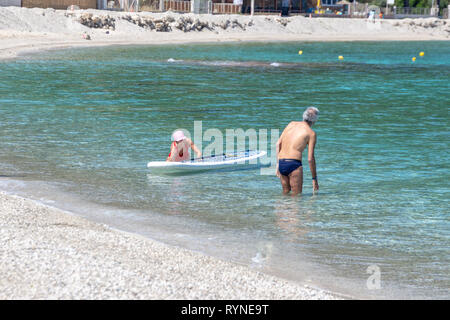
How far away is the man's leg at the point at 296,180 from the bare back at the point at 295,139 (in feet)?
1.61

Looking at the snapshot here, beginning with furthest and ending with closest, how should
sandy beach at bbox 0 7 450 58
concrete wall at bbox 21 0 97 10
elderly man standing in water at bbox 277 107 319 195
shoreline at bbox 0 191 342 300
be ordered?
concrete wall at bbox 21 0 97 10 < sandy beach at bbox 0 7 450 58 < elderly man standing in water at bbox 277 107 319 195 < shoreline at bbox 0 191 342 300

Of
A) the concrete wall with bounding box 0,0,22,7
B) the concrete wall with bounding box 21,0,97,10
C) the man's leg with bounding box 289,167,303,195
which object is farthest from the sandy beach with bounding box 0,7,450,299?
the concrete wall with bounding box 21,0,97,10

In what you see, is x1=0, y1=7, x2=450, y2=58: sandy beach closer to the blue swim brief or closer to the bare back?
the blue swim brief

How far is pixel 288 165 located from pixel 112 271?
5340mm

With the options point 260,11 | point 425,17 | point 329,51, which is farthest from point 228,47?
point 425,17

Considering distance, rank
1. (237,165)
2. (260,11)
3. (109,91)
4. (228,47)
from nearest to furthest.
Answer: (237,165) < (109,91) < (228,47) < (260,11)

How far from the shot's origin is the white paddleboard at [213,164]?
15.0 m

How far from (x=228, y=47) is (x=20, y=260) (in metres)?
61.7

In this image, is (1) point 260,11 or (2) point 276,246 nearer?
(2) point 276,246

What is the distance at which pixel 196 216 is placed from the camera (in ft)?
39.1

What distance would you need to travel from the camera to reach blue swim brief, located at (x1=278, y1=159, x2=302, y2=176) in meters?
12.2

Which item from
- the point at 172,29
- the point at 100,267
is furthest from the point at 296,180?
the point at 172,29
